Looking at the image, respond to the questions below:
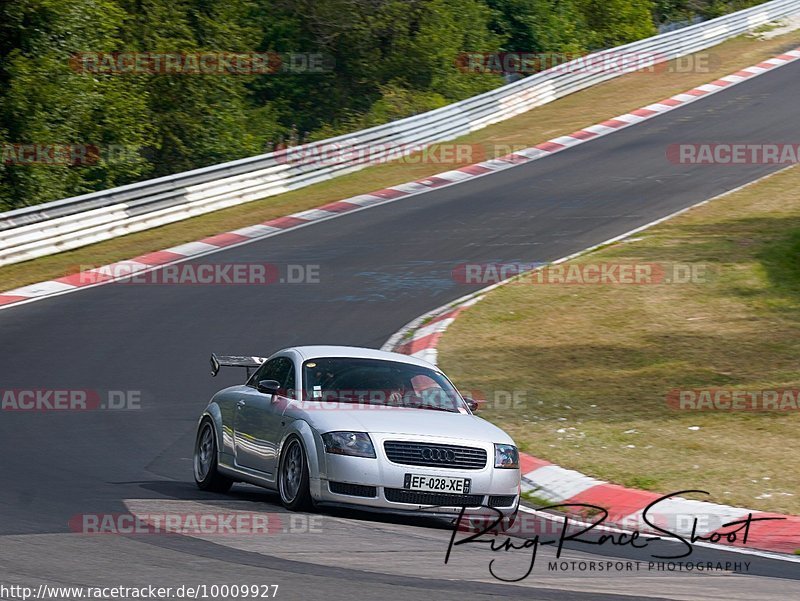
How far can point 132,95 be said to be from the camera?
3453 cm

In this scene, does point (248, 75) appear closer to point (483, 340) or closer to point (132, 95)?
point (132, 95)

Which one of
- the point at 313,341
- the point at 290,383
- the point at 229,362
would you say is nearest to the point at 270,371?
the point at 229,362

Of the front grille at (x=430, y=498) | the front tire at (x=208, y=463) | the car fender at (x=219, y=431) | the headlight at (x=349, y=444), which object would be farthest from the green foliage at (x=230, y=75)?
the front grille at (x=430, y=498)

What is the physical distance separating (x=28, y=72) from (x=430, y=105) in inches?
503

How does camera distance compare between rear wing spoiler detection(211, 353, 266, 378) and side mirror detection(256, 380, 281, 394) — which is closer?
side mirror detection(256, 380, 281, 394)

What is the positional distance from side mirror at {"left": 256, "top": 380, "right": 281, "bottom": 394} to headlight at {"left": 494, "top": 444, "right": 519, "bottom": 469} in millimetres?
1840

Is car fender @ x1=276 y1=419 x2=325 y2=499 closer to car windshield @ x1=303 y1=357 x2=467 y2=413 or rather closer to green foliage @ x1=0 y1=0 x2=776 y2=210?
car windshield @ x1=303 y1=357 x2=467 y2=413

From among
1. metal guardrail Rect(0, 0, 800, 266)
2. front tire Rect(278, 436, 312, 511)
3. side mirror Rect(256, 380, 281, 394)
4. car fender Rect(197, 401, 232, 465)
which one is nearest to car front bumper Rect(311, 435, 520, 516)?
front tire Rect(278, 436, 312, 511)

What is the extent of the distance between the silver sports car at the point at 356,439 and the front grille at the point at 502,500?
0.04 feet

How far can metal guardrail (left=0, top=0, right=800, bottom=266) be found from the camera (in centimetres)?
2416

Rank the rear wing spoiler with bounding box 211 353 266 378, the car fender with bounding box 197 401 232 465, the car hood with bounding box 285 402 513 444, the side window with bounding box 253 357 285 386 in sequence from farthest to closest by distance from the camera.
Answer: the side window with bounding box 253 357 285 386, the car fender with bounding box 197 401 232 465, the rear wing spoiler with bounding box 211 353 266 378, the car hood with bounding box 285 402 513 444

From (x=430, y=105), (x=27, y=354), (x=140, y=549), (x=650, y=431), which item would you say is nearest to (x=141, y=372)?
(x=27, y=354)

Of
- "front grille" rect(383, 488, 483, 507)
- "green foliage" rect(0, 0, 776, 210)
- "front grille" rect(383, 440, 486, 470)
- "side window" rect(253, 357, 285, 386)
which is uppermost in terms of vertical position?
"green foliage" rect(0, 0, 776, 210)

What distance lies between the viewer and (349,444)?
9484mm
